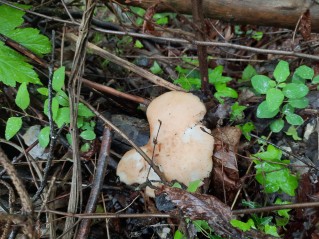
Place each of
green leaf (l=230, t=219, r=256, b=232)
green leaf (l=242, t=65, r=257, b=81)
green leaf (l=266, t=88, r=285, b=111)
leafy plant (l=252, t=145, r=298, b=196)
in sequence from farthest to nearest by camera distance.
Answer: green leaf (l=242, t=65, r=257, b=81), green leaf (l=266, t=88, r=285, b=111), leafy plant (l=252, t=145, r=298, b=196), green leaf (l=230, t=219, r=256, b=232)

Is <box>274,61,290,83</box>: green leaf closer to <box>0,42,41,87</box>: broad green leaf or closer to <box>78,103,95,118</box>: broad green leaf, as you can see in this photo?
<box>78,103,95,118</box>: broad green leaf

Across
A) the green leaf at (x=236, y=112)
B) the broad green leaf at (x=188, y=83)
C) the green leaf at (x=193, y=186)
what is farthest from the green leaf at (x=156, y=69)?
the green leaf at (x=193, y=186)

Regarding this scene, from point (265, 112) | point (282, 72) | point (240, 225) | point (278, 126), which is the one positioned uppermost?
point (282, 72)

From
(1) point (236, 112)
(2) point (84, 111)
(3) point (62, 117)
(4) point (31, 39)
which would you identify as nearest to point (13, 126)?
(3) point (62, 117)

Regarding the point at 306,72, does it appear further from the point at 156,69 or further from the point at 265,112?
the point at 156,69

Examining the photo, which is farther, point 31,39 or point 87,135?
point 31,39

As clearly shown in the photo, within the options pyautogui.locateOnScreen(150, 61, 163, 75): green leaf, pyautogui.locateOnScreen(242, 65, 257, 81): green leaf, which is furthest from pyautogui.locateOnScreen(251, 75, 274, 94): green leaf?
pyautogui.locateOnScreen(150, 61, 163, 75): green leaf

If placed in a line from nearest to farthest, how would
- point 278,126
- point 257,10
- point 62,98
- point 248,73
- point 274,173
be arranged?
1. point 274,173
2. point 62,98
3. point 278,126
4. point 257,10
5. point 248,73

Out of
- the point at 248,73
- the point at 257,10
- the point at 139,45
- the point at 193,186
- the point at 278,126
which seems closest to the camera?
the point at 193,186

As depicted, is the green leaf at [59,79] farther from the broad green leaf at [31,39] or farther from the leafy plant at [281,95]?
the leafy plant at [281,95]
